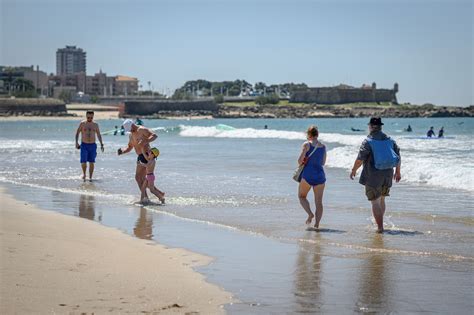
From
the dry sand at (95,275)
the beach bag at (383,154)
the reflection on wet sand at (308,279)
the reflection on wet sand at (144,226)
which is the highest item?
the beach bag at (383,154)

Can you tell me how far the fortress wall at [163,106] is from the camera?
157m

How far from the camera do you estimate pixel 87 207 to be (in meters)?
12.3

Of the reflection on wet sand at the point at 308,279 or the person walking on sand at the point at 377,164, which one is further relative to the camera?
the person walking on sand at the point at 377,164

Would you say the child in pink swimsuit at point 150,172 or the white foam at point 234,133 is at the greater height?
the child in pink swimsuit at point 150,172

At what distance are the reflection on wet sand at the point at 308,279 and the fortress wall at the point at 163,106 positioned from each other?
492ft

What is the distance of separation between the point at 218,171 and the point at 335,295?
1389 cm

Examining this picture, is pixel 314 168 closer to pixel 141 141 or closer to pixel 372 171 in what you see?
pixel 372 171

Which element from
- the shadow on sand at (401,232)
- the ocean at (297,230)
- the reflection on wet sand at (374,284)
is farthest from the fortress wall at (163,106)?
the reflection on wet sand at (374,284)

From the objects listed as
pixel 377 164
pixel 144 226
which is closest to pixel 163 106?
pixel 144 226

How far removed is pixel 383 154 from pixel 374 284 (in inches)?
135

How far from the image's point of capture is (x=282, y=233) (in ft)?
32.0

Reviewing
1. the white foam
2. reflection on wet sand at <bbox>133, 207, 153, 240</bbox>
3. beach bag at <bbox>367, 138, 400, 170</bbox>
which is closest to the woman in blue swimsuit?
beach bag at <bbox>367, 138, 400, 170</bbox>

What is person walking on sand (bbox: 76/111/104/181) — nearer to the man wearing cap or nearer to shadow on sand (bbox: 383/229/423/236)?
the man wearing cap

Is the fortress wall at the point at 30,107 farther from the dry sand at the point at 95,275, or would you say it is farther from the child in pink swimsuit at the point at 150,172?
the dry sand at the point at 95,275
